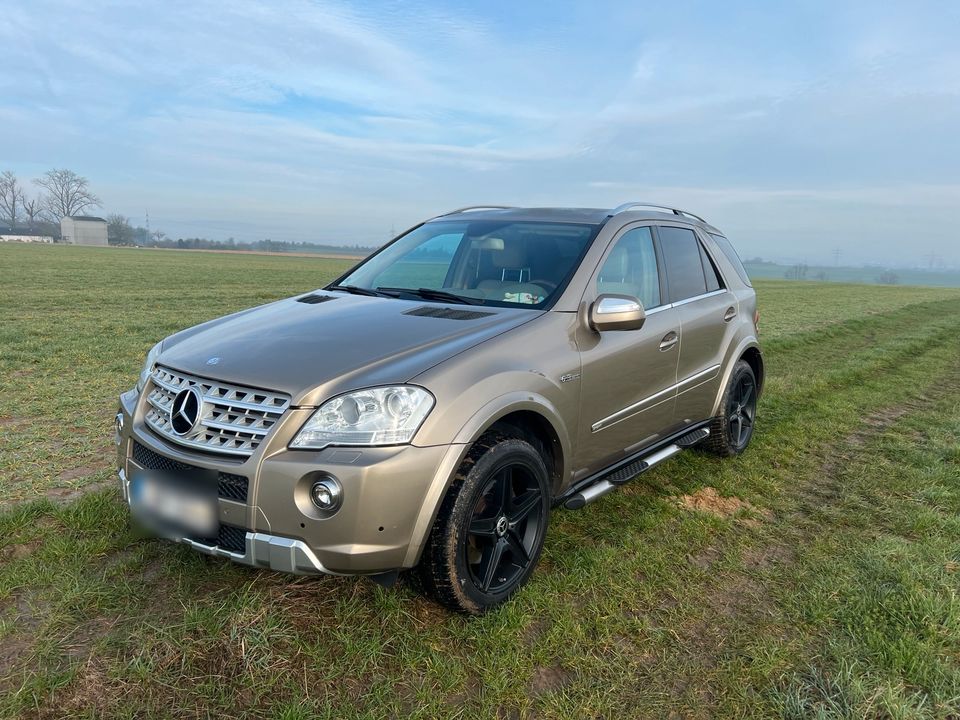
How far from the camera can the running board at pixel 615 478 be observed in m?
3.22

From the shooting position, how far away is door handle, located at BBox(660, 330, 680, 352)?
3859mm

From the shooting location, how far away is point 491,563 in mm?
2801

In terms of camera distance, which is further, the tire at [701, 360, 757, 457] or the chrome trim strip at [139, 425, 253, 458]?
the tire at [701, 360, 757, 457]

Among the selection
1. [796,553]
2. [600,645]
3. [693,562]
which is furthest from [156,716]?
[796,553]

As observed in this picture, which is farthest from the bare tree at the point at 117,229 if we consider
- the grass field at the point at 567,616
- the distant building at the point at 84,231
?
the grass field at the point at 567,616

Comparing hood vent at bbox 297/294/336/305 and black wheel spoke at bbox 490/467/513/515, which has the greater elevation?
hood vent at bbox 297/294/336/305

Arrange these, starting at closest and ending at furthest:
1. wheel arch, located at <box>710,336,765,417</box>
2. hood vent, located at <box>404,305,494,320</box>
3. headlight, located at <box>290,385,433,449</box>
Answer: headlight, located at <box>290,385,433,449</box>, hood vent, located at <box>404,305,494,320</box>, wheel arch, located at <box>710,336,765,417</box>

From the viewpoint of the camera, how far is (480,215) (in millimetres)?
4270

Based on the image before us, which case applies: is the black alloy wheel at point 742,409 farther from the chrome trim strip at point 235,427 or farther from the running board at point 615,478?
the chrome trim strip at point 235,427

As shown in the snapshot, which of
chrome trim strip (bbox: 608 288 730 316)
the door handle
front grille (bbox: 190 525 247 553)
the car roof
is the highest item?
the car roof

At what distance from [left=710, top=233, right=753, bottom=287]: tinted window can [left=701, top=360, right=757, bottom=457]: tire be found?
2.51 ft

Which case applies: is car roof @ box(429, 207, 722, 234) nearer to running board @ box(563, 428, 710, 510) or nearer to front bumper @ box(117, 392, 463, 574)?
running board @ box(563, 428, 710, 510)

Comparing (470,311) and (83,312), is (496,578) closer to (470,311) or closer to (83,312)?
(470,311)

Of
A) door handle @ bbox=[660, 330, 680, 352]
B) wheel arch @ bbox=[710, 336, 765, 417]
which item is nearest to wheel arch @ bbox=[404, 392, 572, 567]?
door handle @ bbox=[660, 330, 680, 352]
